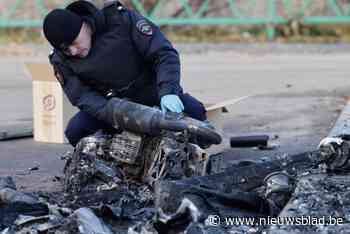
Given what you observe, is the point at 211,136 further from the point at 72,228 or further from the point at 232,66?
the point at 232,66

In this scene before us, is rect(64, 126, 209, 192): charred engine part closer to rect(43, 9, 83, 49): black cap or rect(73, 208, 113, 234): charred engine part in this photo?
rect(43, 9, 83, 49): black cap

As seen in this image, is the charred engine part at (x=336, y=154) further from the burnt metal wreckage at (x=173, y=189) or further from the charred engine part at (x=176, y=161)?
the charred engine part at (x=176, y=161)

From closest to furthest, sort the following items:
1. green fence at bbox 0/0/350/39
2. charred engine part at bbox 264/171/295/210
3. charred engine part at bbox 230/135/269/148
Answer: charred engine part at bbox 264/171/295/210 < charred engine part at bbox 230/135/269/148 < green fence at bbox 0/0/350/39

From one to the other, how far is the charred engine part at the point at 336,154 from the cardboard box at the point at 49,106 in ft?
8.61

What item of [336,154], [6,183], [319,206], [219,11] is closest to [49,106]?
[6,183]

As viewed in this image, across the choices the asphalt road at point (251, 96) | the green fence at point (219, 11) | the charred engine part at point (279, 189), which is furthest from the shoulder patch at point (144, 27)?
the green fence at point (219, 11)

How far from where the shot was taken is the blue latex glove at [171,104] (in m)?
5.25

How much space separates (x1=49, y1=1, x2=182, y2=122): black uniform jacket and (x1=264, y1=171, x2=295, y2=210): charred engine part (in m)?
0.95

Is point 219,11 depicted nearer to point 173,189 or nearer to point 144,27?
point 144,27

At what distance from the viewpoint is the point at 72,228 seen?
426cm

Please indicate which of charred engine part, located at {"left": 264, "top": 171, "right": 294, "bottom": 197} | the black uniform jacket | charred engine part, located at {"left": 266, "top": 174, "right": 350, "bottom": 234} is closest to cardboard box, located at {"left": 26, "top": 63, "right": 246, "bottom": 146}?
the black uniform jacket

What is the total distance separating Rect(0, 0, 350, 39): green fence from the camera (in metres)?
14.6

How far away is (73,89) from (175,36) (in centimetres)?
961

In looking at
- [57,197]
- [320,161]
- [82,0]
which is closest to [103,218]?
[57,197]
